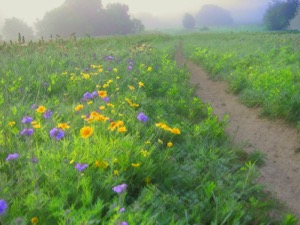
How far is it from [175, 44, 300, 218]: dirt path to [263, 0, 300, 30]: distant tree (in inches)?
3007

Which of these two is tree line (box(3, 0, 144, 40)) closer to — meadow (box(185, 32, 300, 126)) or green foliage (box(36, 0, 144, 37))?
green foliage (box(36, 0, 144, 37))

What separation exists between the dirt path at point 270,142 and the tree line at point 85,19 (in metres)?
67.2

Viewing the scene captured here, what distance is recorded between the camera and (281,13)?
76125 mm

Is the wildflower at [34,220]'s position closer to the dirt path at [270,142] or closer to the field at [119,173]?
the field at [119,173]

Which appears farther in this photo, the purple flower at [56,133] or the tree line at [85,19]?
the tree line at [85,19]

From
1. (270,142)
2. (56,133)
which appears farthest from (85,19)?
(56,133)

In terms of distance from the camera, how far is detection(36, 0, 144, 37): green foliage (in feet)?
236

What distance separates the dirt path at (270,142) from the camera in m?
4.12

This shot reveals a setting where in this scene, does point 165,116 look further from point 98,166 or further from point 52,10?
point 52,10

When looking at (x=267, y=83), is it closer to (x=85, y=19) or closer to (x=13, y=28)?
(x=85, y=19)

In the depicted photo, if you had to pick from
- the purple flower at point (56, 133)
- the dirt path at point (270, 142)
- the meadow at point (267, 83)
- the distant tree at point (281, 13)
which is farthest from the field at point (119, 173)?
the distant tree at point (281, 13)

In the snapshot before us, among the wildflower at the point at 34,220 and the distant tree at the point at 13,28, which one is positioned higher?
the wildflower at the point at 34,220

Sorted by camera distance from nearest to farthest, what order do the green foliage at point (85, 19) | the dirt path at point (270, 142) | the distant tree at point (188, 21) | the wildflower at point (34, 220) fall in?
the wildflower at point (34, 220) → the dirt path at point (270, 142) → the green foliage at point (85, 19) → the distant tree at point (188, 21)

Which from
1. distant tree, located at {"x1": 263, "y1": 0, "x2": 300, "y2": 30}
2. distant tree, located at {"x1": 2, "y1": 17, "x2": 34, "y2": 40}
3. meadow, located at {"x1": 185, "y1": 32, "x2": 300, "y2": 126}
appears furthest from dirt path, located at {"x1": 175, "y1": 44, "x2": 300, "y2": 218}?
distant tree, located at {"x1": 2, "y1": 17, "x2": 34, "y2": 40}
